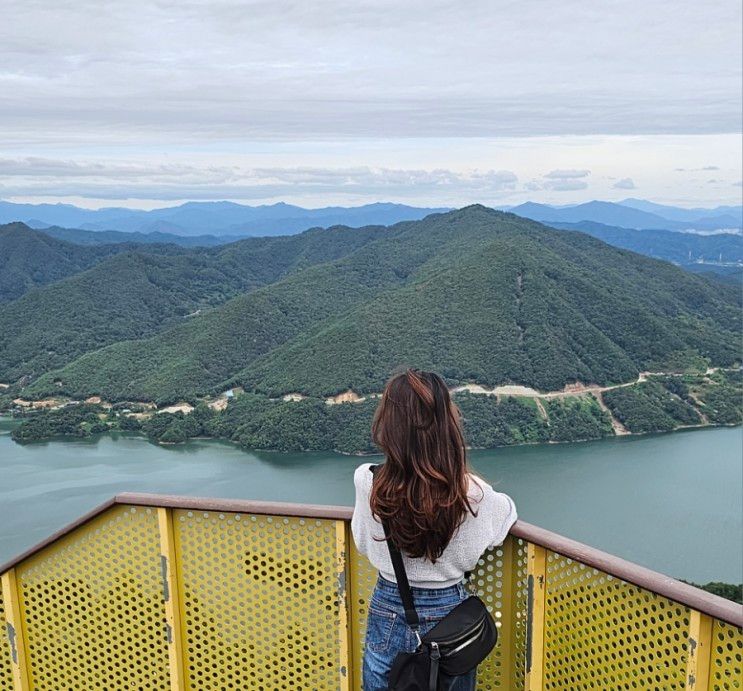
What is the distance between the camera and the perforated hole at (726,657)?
123 cm

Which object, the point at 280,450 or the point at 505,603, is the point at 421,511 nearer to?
the point at 505,603

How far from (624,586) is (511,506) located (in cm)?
24

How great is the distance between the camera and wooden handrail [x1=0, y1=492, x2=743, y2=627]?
1.21m

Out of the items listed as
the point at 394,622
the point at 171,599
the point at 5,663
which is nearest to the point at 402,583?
the point at 394,622

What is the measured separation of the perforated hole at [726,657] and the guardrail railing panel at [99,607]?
1221 mm

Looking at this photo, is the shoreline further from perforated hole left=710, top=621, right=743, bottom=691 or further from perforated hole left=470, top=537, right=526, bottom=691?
perforated hole left=710, top=621, right=743, bottom=691

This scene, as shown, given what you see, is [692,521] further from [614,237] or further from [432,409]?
[614,237]

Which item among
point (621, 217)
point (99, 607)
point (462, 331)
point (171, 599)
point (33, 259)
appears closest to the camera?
point (171, 599)

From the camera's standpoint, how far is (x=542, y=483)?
26.0m

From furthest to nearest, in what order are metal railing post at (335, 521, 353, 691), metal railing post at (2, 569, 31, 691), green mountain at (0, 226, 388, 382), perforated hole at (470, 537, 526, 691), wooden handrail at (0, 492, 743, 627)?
green mountain at (0, 226, 388, 382) < metal railing post at (2, 569, 31, 691) < metal railing post at (335, 521, 353, 691) < perforated hole at (470, 537, 526, 691) < wooden handrail at (0, 492, 743, 627)

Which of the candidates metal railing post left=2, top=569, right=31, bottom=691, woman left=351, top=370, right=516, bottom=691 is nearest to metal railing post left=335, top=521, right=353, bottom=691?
woman left=351, top=370, right=516, bottom=691

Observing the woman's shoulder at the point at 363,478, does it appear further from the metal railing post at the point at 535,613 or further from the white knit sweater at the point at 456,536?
the metal railing post at the point at 535,613

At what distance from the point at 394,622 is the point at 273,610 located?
17.6 inches

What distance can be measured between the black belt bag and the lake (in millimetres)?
19118
